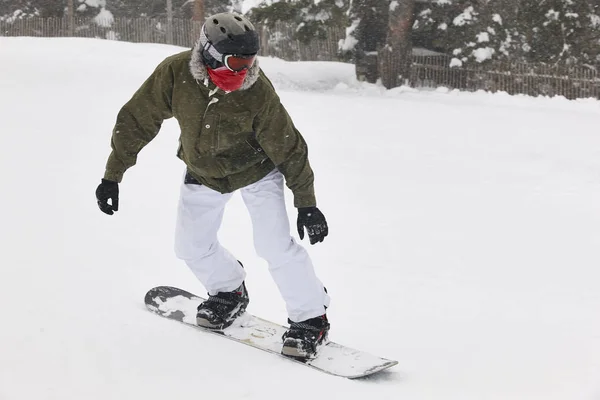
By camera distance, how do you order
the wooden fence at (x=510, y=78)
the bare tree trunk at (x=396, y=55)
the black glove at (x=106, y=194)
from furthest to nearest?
1. the bare tree trunk at (x=396, y=55)
2. the wooden fence at (x=510, y=78)
3. the black glove at (x=106, y=194)

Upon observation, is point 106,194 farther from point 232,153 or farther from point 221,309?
point 221,309

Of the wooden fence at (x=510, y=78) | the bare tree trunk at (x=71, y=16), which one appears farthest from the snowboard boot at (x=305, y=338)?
the bare tree trunk at (x=71, y=16)

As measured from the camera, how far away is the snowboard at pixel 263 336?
426 cm

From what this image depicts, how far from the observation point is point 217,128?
417 centimetres

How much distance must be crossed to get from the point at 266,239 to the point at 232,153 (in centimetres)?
51

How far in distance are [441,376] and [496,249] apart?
10.2 feet

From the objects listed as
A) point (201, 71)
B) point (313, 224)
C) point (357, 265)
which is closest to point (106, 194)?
point (201, 71)

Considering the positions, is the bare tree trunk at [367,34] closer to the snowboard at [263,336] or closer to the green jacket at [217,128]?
the snowboard at [263,336]

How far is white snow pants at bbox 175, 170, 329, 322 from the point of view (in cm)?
439

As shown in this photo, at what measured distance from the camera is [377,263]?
6734mm

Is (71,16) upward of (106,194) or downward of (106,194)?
upward

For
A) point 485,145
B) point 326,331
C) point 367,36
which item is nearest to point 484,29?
point 367,36

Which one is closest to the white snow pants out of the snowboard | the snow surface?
the snowboard

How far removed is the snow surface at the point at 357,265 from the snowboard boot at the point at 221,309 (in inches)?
5.6
